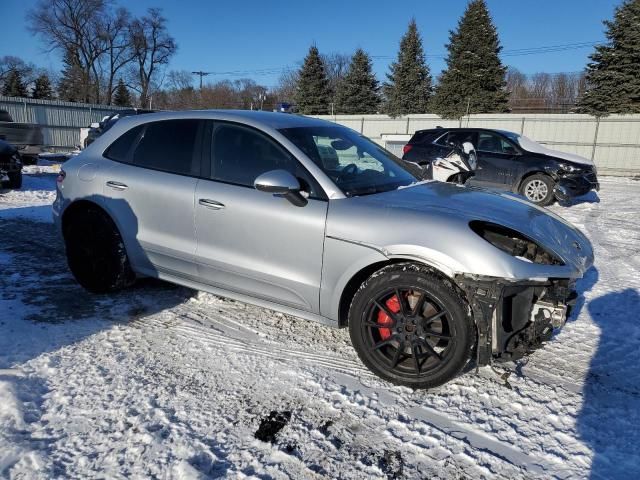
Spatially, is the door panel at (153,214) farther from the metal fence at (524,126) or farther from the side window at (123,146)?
the metal fence at (524,126)

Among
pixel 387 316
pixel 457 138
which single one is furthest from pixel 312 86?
pixel 387 316

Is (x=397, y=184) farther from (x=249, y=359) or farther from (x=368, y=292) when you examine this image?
(x=249, y=359)

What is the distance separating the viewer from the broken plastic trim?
2941 mm

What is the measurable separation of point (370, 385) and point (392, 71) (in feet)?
131

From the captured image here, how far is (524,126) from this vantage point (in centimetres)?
2486

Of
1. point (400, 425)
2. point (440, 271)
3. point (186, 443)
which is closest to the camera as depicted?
point (186, 443)

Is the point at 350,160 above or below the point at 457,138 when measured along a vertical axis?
below

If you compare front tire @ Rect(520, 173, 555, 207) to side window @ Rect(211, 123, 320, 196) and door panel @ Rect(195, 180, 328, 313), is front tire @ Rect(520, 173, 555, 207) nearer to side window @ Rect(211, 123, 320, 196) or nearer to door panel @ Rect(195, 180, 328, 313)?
side window @ Rect(211, 123, 320, 196)

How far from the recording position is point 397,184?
148 inches

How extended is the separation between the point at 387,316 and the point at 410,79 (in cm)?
3858

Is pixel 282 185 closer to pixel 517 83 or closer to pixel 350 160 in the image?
pixel 350 160

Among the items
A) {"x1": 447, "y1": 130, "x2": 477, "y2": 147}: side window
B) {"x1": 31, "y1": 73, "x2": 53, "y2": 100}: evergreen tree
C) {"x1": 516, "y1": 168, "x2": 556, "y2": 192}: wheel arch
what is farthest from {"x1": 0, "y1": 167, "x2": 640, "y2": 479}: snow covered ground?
{"x1": 31, "y1": 73, "x2": 53, "y2": 100}: evergreen tree

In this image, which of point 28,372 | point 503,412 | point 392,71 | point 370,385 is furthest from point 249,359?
point 392,71

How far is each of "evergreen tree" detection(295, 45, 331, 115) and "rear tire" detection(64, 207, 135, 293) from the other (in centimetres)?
4040
